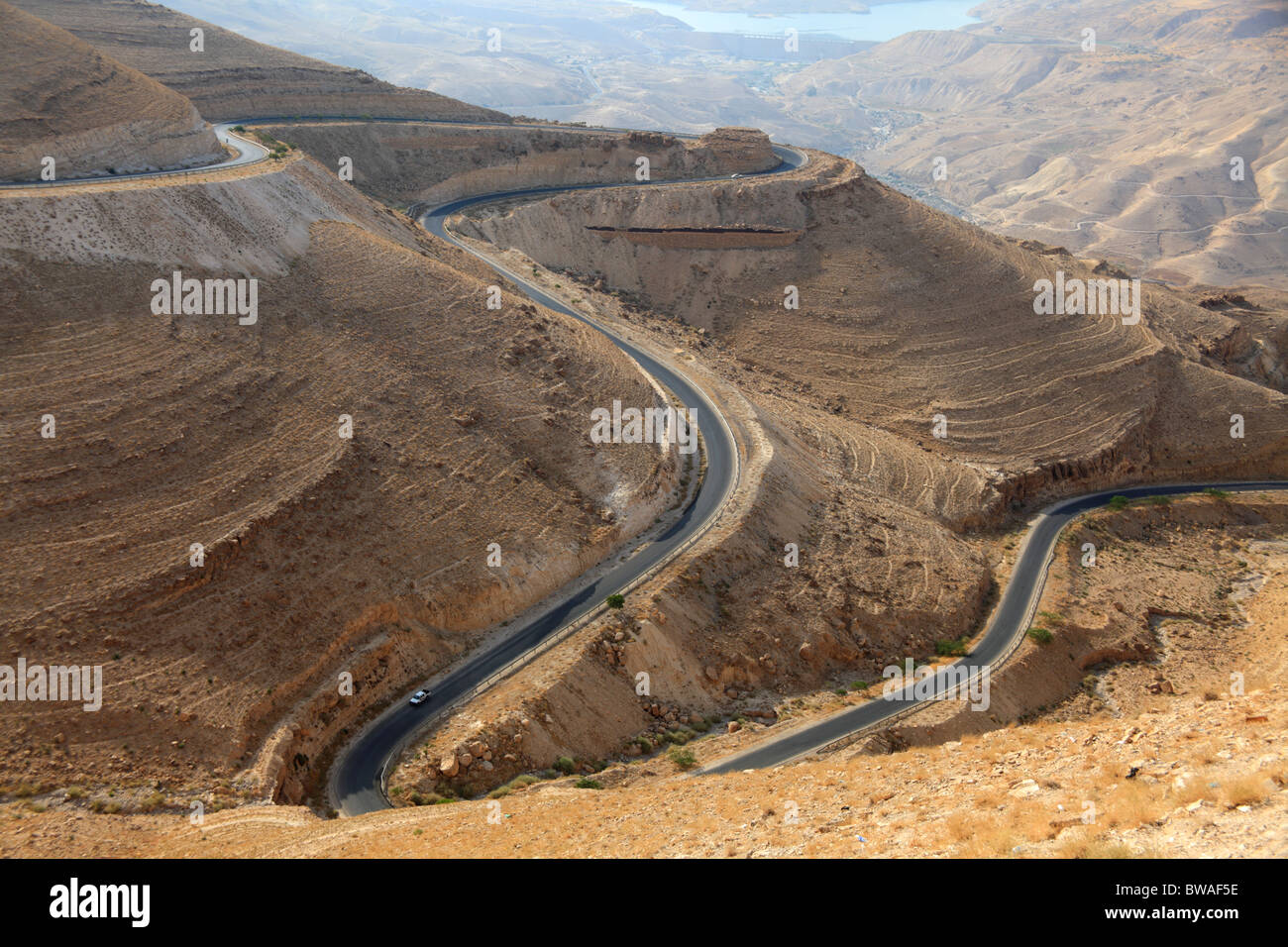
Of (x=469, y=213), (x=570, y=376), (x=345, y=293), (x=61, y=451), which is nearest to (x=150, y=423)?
(x=61, y=451)

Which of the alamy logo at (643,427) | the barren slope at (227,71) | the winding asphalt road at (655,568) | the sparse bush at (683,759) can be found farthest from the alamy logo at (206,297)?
the barren slope at (227,71)

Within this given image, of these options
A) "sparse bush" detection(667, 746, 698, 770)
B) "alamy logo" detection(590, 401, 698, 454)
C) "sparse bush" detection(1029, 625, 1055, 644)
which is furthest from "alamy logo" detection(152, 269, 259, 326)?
"sparse bush" detection(1029, 625, 1055, 644)

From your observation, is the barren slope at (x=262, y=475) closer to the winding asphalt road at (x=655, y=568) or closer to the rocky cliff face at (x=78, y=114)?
the winding asphalt road at (x=655, y=568)

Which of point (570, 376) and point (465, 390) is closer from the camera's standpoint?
point (465, 390)

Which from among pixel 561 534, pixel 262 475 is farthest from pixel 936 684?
pixel 262 475

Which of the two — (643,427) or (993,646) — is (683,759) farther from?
(993,646)

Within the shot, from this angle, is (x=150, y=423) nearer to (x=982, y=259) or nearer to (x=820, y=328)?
(x=820, y=328)

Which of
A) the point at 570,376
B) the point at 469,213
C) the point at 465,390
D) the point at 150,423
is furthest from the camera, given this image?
the point at 469,213
